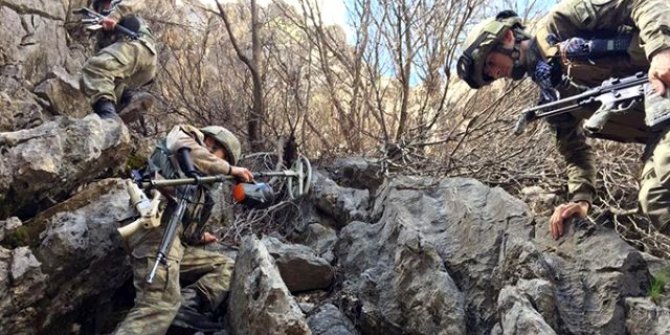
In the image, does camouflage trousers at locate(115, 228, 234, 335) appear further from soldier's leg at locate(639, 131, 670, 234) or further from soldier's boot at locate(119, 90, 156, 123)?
soldier's leg at locate(639, 131, 670, 234)

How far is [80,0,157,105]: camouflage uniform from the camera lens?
689cm

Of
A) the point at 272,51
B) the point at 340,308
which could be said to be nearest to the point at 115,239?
the point at 340,308

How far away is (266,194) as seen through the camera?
203 inches

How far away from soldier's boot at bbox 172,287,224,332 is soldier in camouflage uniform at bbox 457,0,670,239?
2594 mm

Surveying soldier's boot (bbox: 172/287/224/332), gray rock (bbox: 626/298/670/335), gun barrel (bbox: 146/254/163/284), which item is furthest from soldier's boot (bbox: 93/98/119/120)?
gray rock (bbox: 626/298/670/335)

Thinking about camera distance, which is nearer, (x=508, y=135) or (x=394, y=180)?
(x=394, y=180)

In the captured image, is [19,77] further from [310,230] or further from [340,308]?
[340,308]

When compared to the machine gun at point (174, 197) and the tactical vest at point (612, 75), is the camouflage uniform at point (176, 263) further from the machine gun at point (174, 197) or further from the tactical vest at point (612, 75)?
the tactical vest at point (612, 75)

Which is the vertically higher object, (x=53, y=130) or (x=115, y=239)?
(x=53, y=130)

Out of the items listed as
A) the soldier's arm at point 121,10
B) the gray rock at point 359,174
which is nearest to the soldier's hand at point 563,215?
the gray rock at point 359,174

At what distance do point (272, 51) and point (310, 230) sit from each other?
3.52 metres

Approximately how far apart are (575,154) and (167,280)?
10.2ft

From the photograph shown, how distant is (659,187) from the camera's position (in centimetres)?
380

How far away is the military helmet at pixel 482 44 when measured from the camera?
457cm
